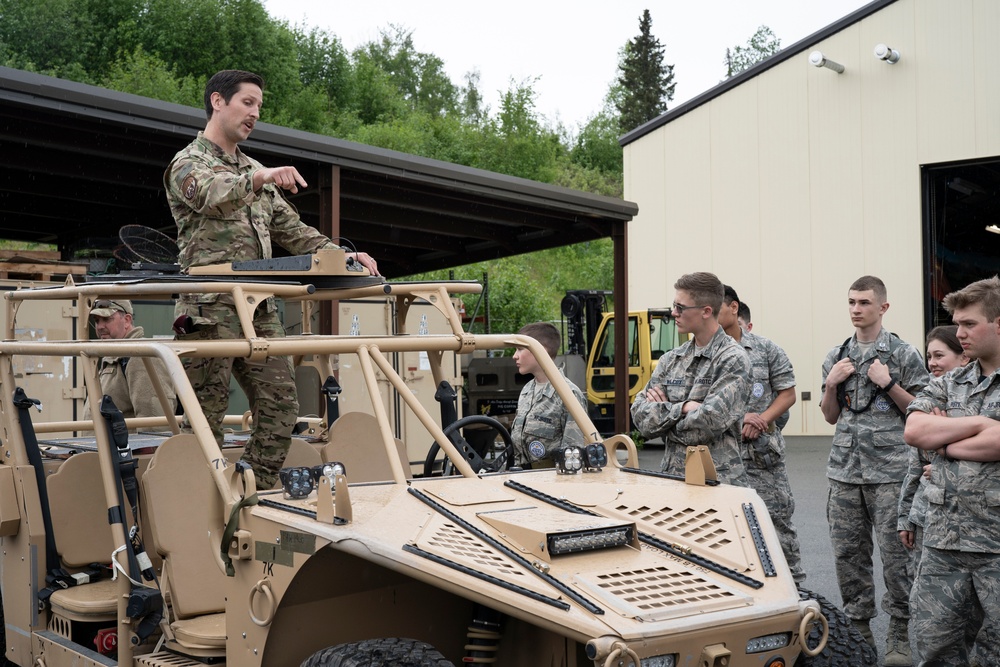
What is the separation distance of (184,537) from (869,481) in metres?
3.55

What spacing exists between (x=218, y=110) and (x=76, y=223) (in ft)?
37.2

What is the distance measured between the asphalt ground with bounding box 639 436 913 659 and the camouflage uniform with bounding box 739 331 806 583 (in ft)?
1.29

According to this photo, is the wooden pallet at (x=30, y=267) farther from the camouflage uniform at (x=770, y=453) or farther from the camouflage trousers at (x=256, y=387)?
the camouflage uniform at (x=770, y=453)

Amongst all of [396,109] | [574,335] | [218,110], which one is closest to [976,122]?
[574,335]

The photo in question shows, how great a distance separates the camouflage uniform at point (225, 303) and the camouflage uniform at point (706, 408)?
5.80ft

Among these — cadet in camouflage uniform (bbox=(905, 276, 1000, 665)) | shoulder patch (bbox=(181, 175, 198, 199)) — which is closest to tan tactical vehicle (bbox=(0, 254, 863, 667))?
shoulder patch (bbox=(181, 175, 198, 199))

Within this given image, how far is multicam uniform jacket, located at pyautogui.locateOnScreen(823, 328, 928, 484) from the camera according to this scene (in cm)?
562

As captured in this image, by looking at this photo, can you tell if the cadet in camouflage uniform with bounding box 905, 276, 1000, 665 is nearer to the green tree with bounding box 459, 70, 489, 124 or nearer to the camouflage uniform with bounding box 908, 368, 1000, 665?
the camouflage uniform with bounding box 908, 368, 1000, 665

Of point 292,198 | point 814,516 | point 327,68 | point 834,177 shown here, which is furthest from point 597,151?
point 814,516

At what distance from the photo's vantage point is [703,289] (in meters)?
5.29

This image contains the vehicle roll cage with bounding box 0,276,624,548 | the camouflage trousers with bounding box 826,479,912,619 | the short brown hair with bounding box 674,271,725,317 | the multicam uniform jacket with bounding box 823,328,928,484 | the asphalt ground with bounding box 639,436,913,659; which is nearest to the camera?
the vehicle roll cage with bounding box 0,276,624,548

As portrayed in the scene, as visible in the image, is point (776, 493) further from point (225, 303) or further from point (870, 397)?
point (225, 303)

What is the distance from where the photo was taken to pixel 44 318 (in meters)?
9.55

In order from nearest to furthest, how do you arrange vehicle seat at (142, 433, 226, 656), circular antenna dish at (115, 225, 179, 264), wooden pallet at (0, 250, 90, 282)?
vehicle seat at (142, 433, 226, 656) → circular antenna dish at (115, 225, 179, 264) → wooden pallet at (0, 250, 90, 282)
